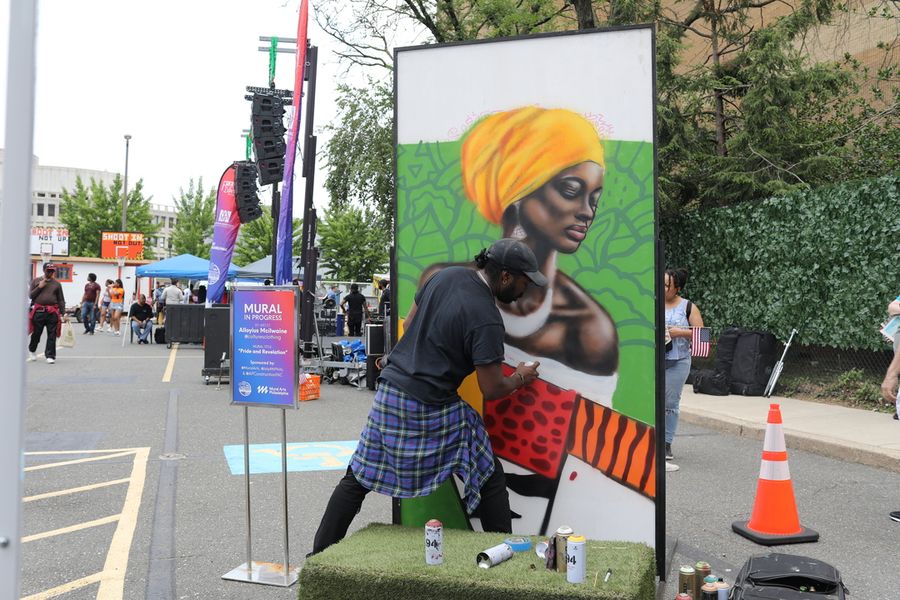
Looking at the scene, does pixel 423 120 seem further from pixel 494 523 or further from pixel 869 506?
pixel 869 506

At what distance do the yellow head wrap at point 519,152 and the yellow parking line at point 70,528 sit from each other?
3.31 metres

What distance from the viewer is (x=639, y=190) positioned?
4332 millimetres

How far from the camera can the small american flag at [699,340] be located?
7.73 metres

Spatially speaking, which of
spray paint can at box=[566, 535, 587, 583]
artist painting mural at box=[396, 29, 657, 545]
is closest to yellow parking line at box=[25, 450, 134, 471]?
artist painting mural at box=[396, 29, 657, 545]

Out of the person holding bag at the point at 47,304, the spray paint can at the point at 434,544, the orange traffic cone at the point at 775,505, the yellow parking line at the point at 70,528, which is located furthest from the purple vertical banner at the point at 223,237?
the spray paint can at the point at 434,544

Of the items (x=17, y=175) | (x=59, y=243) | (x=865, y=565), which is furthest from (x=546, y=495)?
(x=59, y=243)

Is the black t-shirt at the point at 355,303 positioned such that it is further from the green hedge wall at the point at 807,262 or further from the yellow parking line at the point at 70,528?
the yellow parking line at the point at 70,528

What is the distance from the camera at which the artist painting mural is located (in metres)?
4.35

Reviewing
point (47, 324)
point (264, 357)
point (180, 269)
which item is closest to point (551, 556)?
point (264, 357)

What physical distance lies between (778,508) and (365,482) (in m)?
2.95

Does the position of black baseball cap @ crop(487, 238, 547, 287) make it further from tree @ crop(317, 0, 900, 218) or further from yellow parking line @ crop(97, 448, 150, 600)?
tree @ crop(317, 0, 900, 218)

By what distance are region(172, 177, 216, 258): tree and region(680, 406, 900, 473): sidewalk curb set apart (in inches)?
2469

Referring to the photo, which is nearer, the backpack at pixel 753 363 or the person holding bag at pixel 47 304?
the backpack at pixel 753 363

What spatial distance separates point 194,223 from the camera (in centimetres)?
7106
